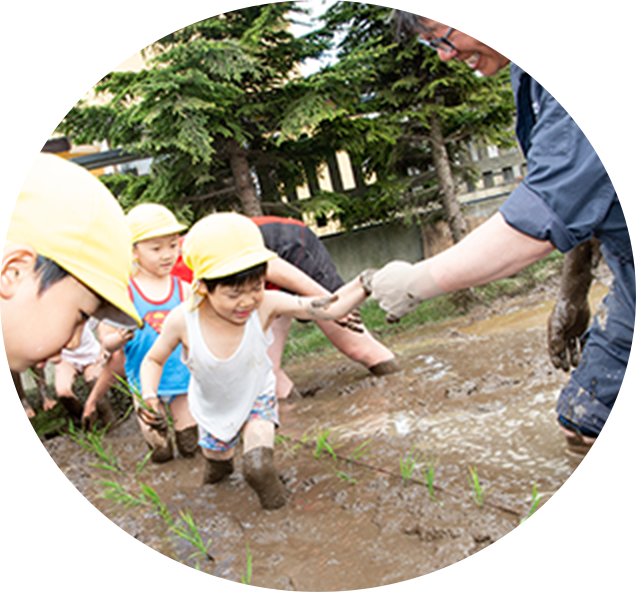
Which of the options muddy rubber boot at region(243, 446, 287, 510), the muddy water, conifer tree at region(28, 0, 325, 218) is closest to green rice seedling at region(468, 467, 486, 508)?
the muddy water

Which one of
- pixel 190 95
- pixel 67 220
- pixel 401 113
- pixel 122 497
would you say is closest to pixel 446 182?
pixel 401 113

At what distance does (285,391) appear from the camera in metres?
3.98

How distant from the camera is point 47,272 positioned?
1.18 metres

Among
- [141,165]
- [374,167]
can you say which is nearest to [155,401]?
[141,165]

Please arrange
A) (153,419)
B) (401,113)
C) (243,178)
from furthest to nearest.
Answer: (401,113) → (243,178) → (153,419)

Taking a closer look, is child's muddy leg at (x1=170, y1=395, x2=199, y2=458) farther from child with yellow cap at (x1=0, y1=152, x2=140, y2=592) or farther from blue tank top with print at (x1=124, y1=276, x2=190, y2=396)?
child with yellow cap at (x1=0, y1=152, x2=140, y2=592)

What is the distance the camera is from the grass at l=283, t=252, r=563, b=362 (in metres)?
5.59

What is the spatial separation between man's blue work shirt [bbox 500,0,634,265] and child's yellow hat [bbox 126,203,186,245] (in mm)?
2506

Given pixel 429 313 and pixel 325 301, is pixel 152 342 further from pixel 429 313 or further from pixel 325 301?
pixel 429 313

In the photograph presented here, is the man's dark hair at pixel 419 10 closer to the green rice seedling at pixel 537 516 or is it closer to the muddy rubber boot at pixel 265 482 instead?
the green rice seedling at pixel 537 516

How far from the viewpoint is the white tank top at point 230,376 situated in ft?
8.77

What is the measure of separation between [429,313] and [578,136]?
14.5 ft

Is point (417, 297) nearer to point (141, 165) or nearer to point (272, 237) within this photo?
point (272, 237)

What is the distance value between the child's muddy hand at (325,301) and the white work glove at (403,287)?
50cm
